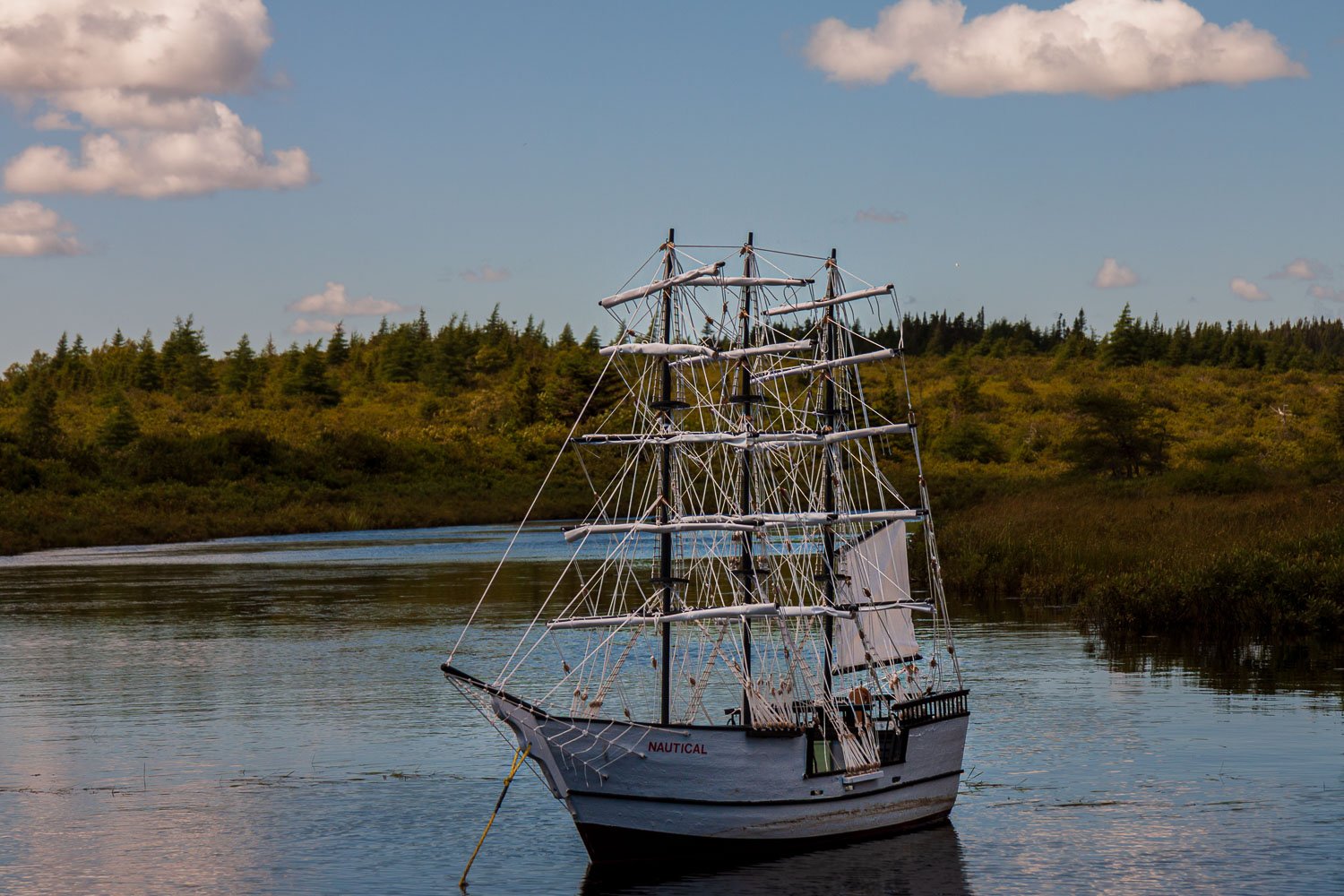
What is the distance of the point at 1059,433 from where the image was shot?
13288 cm

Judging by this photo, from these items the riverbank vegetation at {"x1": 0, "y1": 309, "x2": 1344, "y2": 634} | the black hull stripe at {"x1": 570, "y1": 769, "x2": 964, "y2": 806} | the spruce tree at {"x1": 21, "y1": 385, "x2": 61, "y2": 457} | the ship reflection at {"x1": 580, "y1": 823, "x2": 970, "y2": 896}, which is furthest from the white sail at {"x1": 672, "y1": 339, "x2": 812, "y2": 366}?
the spruce tree at {"x1": 21, "y1": 385, "x2": 61, "y2": 457}

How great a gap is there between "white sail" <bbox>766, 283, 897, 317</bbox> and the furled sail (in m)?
4.22

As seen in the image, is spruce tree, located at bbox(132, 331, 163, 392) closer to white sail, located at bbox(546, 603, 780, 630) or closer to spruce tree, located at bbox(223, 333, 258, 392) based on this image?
spruce tree, located at bbox(223, 333, 258, 392)

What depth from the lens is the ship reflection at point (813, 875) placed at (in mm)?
20828

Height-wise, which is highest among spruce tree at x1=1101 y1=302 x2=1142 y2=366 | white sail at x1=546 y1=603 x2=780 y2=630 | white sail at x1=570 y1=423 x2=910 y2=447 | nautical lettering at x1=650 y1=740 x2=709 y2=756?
spruce tree at x1=1101 y1=302 x2=1142 y2=366

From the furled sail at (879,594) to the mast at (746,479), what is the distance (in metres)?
2.70

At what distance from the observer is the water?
21641 millimetres

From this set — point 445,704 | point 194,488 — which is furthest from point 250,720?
point 194,488

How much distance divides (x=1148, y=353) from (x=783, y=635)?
579 feet

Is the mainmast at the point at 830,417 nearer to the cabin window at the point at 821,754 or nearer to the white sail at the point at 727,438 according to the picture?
the white sail at the point at 727,438

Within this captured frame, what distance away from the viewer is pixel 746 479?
24.8m

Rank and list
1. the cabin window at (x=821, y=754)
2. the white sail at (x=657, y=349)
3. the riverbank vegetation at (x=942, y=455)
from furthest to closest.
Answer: the riverbank vegetation at (x=942, y=455)
the white sail at (x=657, y=349)
the cabin window at (x=821, y=754)

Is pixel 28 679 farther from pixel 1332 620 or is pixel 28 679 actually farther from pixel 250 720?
pixel 1332 620

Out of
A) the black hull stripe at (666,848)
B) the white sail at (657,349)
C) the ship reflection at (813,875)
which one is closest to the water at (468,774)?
the ship reflection at (813,875)
